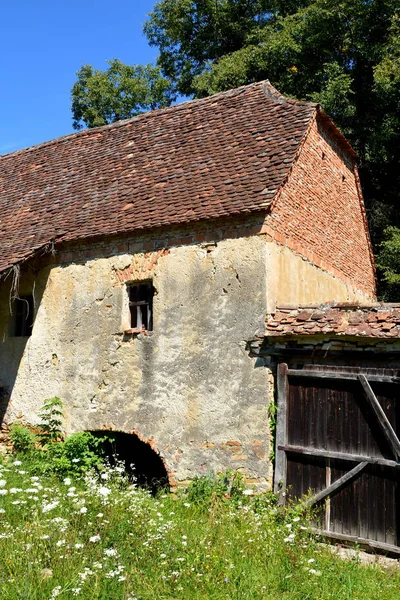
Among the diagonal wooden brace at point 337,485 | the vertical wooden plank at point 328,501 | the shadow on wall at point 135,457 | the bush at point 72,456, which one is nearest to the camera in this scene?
the diagonal wooden brace at point 337,485

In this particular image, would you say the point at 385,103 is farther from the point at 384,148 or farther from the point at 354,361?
the point at 354,361

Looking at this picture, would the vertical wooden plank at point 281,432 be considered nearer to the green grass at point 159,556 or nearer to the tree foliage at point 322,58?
the green grass at point 159,556

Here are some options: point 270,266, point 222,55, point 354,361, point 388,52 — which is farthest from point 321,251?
point 222,55

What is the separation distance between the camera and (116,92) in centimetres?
2597

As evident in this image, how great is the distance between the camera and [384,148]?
18.4 metres

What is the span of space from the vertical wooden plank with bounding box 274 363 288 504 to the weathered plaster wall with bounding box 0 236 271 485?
0.18m

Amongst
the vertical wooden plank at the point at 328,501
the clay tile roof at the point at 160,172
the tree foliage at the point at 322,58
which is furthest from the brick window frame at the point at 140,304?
the tree foliage at the point at 322,58

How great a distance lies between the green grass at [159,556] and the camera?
490 cm

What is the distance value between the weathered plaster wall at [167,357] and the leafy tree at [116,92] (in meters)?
17.4

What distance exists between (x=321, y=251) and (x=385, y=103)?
1055cm

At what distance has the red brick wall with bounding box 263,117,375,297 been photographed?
949 cm

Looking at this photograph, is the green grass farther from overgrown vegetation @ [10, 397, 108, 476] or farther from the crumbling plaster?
overgrown vegetation @ [10, 397, 108, 476]

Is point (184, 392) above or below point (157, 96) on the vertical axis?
below

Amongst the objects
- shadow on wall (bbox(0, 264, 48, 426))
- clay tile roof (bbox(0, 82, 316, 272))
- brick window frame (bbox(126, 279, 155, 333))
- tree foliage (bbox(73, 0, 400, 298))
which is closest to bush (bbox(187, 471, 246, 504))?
brick window frame (bbox(126, 279, 155, 333))
